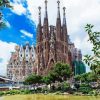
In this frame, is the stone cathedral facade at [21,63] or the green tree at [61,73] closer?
the green tree at [61,73]

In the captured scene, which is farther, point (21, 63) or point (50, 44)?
point (21, 63)

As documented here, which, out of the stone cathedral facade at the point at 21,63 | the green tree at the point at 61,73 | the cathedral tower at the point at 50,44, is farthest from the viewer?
the stone cathedral facade at the point at 21,63

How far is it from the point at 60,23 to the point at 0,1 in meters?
128

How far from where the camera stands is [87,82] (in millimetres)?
94875

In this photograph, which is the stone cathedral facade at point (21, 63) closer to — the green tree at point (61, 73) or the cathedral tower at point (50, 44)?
the cathedral tower at point (50, 44)

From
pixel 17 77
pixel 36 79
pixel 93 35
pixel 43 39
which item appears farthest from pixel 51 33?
pixel 93 35

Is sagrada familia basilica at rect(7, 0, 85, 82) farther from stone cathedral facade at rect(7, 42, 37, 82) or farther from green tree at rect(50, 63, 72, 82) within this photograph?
green tree at rect(50, 63, 72, 82)

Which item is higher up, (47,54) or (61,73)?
(47,54)

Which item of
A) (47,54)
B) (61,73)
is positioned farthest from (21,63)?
(61,73)

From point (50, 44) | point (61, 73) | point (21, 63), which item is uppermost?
point (50, 44)

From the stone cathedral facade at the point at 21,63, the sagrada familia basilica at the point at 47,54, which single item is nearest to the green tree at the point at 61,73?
the sagrada familia basilica at the point at 47,54

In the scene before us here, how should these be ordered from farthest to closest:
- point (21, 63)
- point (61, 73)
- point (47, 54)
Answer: point (21, 63) < point (47, 54) < point (61, 73)

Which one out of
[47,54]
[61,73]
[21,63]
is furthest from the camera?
[21,63]

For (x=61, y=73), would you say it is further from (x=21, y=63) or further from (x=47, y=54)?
(x=21, y=63)
